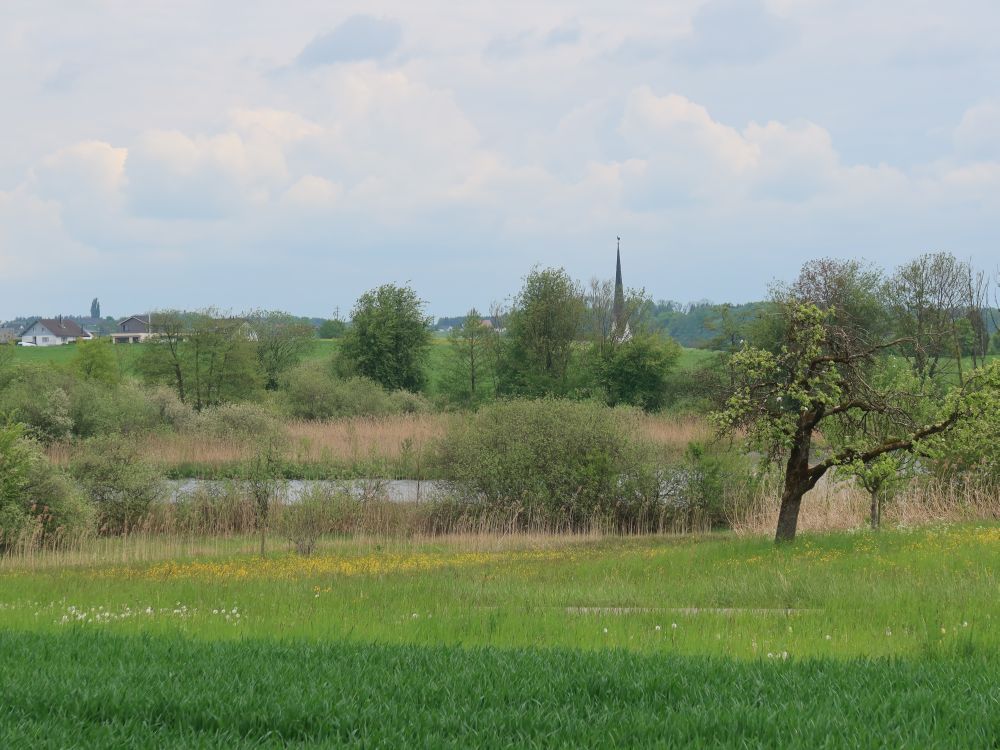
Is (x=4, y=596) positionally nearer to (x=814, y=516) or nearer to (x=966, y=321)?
(x=814, y=516)

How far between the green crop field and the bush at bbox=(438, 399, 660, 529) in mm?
11382

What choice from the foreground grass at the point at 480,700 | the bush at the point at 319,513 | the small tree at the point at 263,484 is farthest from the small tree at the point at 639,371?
the foreground grass at the point at 480,700

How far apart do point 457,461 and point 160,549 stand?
9.59m

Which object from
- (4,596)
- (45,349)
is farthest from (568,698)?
(45,349)

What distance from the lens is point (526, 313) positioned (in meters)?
62.0

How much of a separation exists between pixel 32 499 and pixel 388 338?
40681mm

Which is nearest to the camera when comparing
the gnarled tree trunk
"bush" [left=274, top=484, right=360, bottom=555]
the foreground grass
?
the foreground grass

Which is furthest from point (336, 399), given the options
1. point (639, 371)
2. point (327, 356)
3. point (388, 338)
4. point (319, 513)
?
point (327, 356)

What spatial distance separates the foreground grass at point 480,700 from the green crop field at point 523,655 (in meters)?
0.02

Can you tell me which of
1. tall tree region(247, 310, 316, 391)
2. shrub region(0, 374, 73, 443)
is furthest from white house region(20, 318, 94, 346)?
shrub region(0, 374, 73, 443)

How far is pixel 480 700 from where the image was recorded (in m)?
6.34

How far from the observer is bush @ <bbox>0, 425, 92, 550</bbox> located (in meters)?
21.4

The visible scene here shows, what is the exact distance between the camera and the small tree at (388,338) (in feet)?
206

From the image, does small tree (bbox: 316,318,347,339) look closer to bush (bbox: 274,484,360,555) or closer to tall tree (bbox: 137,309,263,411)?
tall tree (bbox: 137,309,263,411)
